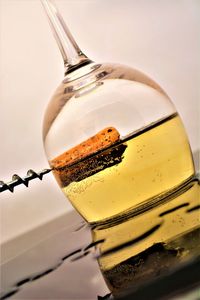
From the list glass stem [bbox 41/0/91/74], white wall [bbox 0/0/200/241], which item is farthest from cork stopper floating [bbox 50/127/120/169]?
white wall [bbox 0/0/200/241]

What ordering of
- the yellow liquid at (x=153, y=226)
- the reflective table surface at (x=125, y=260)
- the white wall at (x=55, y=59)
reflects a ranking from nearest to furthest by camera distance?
the reflective table surface at (x=125, y=260) → the yellow liquid at (x=153, y=226) → the white wall at (x=55, y=59)

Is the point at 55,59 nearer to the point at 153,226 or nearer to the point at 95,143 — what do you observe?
the point at 95,143

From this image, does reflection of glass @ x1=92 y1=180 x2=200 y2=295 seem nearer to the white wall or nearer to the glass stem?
the glass stem

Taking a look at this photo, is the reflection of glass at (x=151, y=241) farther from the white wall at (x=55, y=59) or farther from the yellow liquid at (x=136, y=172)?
the white wall at (x=55, y=59)

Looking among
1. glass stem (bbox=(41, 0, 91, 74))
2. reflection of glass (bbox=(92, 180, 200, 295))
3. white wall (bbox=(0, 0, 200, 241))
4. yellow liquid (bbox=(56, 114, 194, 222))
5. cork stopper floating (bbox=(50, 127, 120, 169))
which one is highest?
white wall (bbox=(0, 0, 200, 241))

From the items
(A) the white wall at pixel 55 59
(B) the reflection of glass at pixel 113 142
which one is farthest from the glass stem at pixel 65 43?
(A) the white wall at pixel 55 59

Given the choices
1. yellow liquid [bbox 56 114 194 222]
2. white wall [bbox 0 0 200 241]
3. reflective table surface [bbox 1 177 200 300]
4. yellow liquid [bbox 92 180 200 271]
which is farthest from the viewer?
white wall [bbox 0 0 200 241]

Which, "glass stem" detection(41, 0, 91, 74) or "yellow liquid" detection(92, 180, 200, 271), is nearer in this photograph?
"yellow liquid" detection(92, 180, 200, 271)
